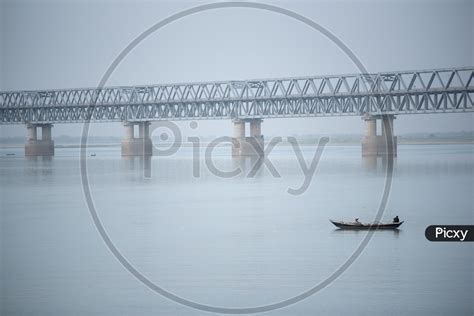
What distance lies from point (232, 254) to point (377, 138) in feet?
348

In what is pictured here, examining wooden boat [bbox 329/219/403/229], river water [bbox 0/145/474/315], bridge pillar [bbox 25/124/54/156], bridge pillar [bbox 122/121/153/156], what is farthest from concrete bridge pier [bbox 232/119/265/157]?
wooden boat [bbox 329/219/403/229]

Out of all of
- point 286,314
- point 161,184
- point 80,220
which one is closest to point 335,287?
point 286,314

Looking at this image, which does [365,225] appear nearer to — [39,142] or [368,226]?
[368,226]

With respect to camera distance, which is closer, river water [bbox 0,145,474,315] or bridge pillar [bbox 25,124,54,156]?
river water [bbox 0,145,474,315]

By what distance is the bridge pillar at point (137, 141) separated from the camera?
16362 cm

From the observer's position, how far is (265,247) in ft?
116

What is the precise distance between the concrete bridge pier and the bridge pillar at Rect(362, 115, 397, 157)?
77.4 ft

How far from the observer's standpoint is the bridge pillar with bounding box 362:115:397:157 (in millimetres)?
Result: 133875

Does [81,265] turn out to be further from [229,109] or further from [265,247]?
[229,109]

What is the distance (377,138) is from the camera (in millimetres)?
136750

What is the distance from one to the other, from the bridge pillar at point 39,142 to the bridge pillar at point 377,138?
77.4 meters

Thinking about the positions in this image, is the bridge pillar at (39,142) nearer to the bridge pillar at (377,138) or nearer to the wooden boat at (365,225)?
the bridge pillar at (377,138)

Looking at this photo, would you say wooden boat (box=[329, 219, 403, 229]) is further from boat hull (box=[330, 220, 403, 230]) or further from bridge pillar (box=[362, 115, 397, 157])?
bridge pillar (box=[362, 115, 397, 157])

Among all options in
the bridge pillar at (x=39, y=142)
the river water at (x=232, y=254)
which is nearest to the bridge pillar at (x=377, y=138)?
the river water at (x=232, y=254)
